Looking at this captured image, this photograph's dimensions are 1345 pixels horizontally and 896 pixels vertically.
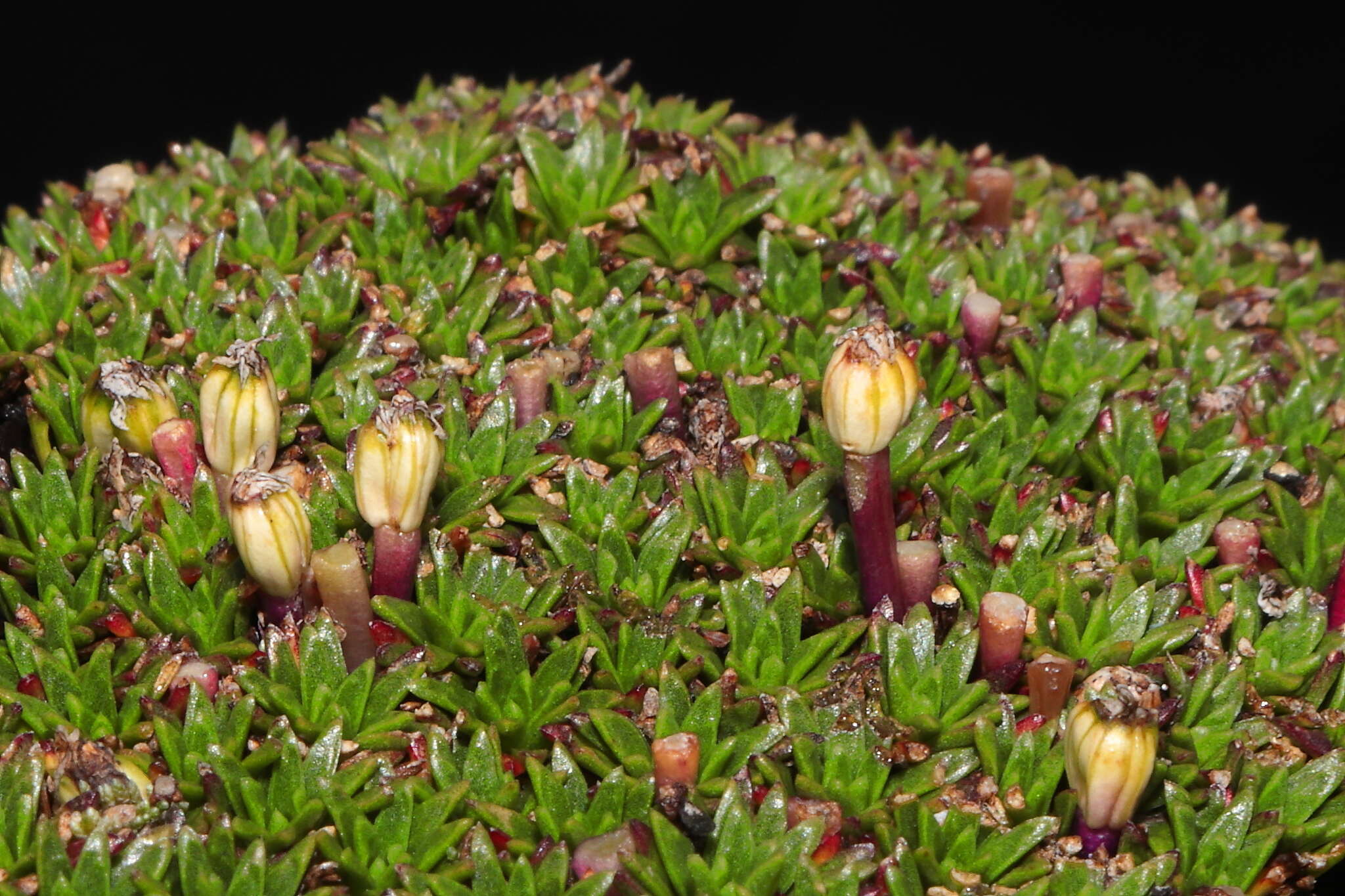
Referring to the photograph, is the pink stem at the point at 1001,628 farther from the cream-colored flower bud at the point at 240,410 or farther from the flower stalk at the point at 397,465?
the cream-colored flower bud at the point at 240,410

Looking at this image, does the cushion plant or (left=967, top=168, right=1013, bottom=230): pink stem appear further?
(left=967, top=168, right=1013, bottom=230): pink stem

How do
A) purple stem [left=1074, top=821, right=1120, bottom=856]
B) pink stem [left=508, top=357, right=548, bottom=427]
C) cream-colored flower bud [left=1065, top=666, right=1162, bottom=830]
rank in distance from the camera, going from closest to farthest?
cream-colored flower bud [left=1065, top=666, right=1162, bottom=830] < purple stem [left=1074, top=821, right=1120, bottom=856] < pink stem [left=508, top=357, right=548, bottom=427]

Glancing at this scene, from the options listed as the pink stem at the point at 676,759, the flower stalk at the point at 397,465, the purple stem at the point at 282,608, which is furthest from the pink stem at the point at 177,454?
the pink stem at the point at 676,759

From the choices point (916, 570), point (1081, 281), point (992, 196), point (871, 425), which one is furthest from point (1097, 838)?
point (992, 196)

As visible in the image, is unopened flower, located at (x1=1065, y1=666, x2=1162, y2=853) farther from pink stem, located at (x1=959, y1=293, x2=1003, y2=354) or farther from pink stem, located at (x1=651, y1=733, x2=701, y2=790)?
pink stem, located at (x1=959, y1=293, x2=1003, y2=354)

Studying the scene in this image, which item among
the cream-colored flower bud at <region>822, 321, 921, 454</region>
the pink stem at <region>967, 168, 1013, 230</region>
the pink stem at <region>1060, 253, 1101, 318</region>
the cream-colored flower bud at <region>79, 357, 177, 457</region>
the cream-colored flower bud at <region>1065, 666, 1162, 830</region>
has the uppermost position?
the pink stem at <region>967, 168, 1013, 230</region>

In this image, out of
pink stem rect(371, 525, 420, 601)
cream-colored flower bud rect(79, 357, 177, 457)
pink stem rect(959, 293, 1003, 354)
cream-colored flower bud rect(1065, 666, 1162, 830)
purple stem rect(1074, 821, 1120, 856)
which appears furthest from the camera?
pink stem rect(959, 293, 1003, 354)

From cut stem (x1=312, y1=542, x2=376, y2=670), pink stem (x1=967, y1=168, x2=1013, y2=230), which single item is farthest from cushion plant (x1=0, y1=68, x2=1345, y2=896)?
pink stem (x1=967, y1=168, x2=1013, y2=230)
